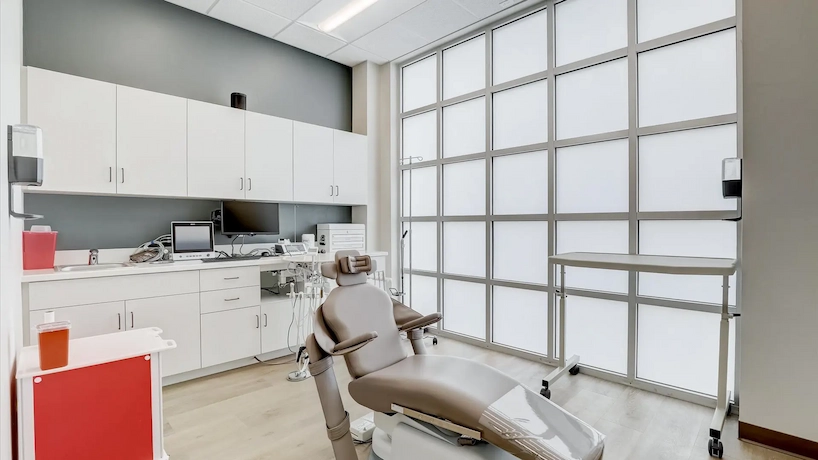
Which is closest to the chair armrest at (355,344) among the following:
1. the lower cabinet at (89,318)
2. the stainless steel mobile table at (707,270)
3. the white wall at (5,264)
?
the white wall at (5,264)

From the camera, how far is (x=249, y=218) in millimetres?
3783

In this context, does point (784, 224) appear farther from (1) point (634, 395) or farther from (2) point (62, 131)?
(2) point (62, 131)

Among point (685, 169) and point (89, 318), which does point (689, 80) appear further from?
point (89, 318)

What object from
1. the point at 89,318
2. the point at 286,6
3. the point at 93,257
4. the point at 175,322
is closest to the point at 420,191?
the point at 286,6

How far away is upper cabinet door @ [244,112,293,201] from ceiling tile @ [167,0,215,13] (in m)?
1.05

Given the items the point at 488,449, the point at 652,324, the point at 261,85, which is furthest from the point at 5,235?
the point at 652,324

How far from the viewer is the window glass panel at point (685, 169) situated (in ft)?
8.87

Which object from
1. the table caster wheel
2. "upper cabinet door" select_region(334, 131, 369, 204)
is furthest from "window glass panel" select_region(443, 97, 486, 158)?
the table caster wheel

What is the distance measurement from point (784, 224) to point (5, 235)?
3.84 metres

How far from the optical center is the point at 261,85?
4203mm

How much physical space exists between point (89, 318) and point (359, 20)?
348cm

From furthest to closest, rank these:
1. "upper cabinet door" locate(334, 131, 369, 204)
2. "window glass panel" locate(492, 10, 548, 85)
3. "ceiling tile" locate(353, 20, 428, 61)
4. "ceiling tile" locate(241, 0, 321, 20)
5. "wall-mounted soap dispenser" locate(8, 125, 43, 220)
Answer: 1. "upper cabinet door" locate(334, 131, 369, 204)
2. "ceiling tile" locate(353, 20, 428, 61)
3. "window glass panel" locate(492, 10, 548, 85)
4. "ceiling tile" locate(241, 0, 321, 20)
5. "wall-mounted soap dispenser" locate(8, 125, 43, 220)

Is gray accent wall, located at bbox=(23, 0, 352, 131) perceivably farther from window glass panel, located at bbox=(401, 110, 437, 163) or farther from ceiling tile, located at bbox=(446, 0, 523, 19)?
ceiling tile, located at bbox=(446, 0, 523, 19)

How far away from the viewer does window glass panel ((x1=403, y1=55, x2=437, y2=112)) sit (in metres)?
4.62
